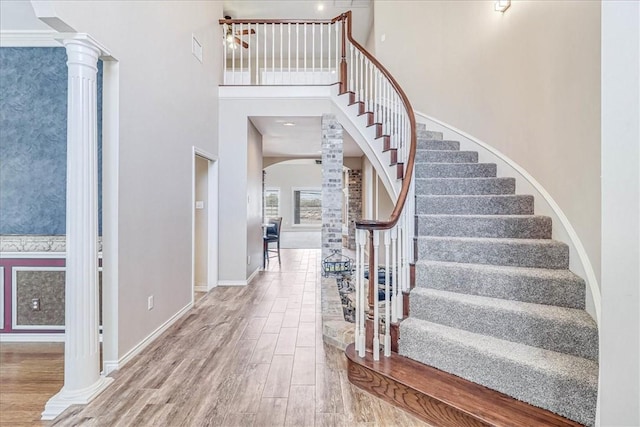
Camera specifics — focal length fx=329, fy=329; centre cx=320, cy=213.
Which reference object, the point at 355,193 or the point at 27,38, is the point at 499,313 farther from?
the point at 355,193

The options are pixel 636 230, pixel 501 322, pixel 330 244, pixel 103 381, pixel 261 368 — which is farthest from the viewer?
pixel 330 244

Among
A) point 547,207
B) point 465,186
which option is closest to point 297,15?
point 465,186

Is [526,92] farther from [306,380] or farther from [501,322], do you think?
[306,380]

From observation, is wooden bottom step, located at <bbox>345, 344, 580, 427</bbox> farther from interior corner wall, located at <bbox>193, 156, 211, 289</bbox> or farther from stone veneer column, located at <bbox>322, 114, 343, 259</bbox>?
interior corner wall, located at <bbox>193, 156, 211, 289</bbox>

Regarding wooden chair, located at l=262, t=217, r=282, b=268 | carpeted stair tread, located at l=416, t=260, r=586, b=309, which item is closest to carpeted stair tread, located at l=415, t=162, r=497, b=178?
carpeted stair tread, located at l=416, t=260, r=586, b=309

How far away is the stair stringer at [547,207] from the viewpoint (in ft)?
6.59

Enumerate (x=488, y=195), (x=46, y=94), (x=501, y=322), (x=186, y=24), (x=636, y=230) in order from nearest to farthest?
(x=636, y=230) → (x=501, y=322) → (x=46, y=94) → (x=488, y=195) → (x=186, y=24)

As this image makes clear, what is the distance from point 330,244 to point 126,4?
3.63 meters

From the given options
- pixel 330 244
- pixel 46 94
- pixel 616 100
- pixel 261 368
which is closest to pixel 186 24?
pixel 46 94

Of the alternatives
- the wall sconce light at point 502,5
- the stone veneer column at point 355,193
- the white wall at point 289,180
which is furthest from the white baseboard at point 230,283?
the white wall at point 289,180

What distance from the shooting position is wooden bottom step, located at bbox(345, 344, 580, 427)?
1650 mm

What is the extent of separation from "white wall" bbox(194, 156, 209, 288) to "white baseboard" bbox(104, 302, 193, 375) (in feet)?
3.88

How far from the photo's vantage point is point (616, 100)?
2.96 feet

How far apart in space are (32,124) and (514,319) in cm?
403
